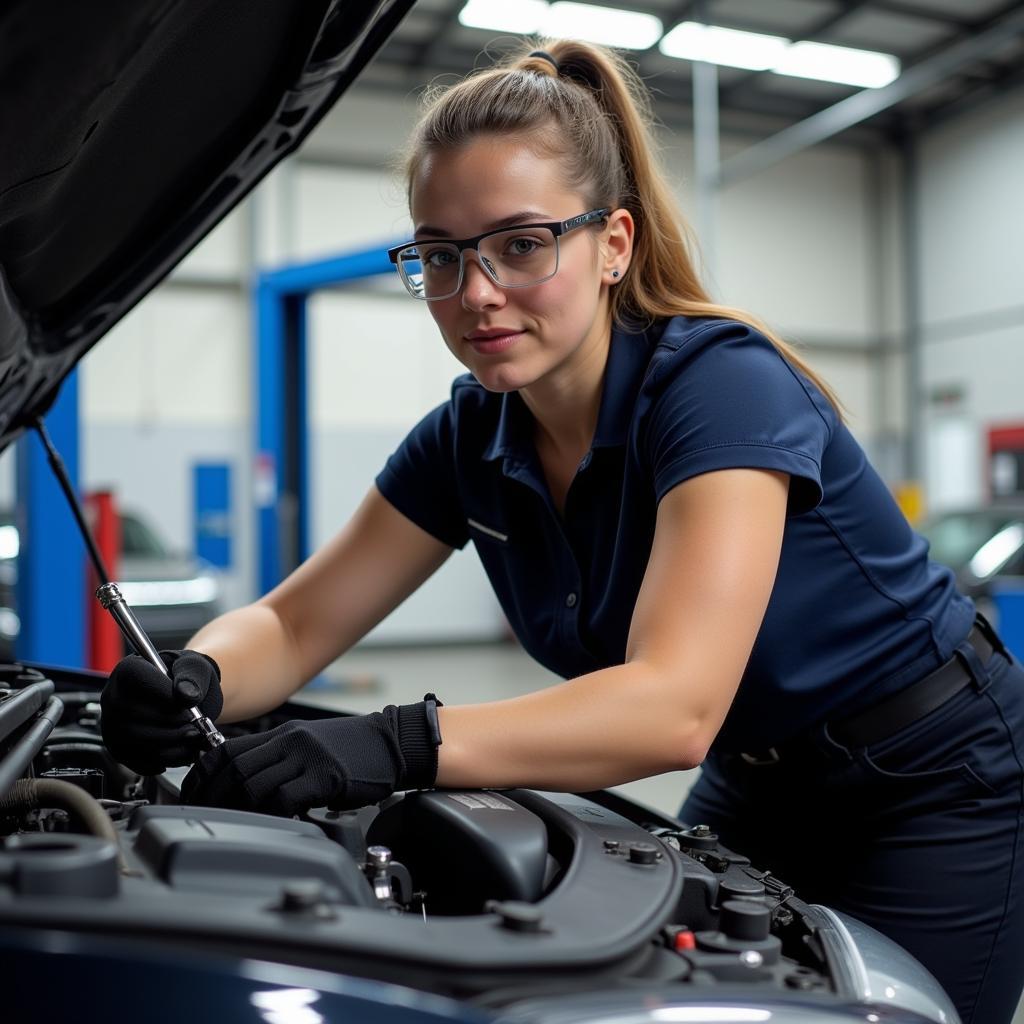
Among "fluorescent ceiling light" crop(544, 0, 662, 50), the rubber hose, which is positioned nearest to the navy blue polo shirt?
the rubber hose

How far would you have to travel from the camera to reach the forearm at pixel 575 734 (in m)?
0.92

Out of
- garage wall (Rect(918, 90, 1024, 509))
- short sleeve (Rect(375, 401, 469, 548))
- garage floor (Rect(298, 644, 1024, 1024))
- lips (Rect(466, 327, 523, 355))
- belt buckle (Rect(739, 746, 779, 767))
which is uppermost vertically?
garage wall (Rect(918, 90, 1024, 509))

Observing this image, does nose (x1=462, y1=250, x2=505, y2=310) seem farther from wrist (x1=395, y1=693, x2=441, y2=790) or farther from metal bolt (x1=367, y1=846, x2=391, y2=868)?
metal bolt (x1=367, y1=846, x2=391, y2=868)

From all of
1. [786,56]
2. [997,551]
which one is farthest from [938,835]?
[786,56]

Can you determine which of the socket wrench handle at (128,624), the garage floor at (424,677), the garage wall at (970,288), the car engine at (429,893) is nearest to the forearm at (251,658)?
the socket wrench handle at (128,624)

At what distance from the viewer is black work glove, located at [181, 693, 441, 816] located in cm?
89

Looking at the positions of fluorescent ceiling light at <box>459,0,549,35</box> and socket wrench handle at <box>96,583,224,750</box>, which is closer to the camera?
socket wrench handle at <box>96,583,224,750</box>

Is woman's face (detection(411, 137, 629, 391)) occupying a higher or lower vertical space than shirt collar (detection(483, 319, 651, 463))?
higher

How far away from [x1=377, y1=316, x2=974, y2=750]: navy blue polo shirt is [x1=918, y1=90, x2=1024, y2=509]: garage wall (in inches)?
388

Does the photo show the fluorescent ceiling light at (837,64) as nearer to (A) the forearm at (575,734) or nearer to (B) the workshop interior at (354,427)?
(B) the workshop interior at (354,427)

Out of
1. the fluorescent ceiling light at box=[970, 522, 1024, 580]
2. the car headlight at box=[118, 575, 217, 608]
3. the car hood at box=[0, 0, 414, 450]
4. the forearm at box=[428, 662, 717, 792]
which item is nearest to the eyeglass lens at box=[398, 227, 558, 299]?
the car hood at box=[0, 0, 414, 450]

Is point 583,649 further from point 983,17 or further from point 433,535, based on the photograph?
point 983,17

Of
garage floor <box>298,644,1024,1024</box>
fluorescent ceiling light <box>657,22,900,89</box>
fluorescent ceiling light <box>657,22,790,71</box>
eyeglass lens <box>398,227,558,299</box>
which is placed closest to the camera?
eyeglass lens <box>398,227,558,299</box>

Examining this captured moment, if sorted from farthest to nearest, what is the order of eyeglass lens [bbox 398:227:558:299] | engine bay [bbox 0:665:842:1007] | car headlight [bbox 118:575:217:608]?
car headlight [bbox 118:575:217:608] → eyeglass lens [bbox 398:227:558:299] → engine bay [bbox 0:665:842:1007]
